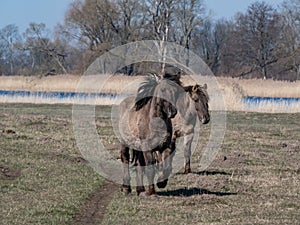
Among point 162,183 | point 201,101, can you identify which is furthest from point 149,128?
point 201,101

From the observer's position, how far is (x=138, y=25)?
63.3 meters

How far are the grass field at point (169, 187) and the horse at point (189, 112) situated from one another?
2.52 ft

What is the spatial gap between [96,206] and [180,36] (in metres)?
54.9

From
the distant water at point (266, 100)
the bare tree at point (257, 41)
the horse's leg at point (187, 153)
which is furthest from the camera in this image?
the bare tree at point (257, 41)

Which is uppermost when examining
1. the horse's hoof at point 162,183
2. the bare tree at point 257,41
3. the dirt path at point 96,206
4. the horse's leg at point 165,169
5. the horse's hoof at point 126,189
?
the bare tree at point 257,41

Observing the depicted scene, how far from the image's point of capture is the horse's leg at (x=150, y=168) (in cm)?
1348

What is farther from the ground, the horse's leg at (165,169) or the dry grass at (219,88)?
the dry grass at (219,88)

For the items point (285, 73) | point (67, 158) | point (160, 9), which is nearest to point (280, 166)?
point (67, 158)

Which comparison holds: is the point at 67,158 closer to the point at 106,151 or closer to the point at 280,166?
the point at 106,151

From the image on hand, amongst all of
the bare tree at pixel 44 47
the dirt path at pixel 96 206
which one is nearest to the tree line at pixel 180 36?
the bare tree at pixel 44 47

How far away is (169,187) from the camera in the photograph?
14.8 meters

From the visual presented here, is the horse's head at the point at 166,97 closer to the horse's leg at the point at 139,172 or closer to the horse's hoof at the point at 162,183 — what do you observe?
the horse's leg at the point at 139,172

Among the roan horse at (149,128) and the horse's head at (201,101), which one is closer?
the roan horse at (149,128)

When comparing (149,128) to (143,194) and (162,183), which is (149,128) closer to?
(162,183)
